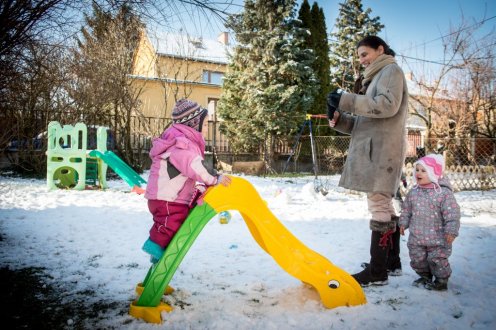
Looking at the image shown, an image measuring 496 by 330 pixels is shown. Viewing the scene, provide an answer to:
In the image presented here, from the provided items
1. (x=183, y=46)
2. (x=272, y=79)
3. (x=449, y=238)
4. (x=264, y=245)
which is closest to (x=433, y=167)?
(x=449, y=238)

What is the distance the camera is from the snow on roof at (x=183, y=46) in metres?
3.57

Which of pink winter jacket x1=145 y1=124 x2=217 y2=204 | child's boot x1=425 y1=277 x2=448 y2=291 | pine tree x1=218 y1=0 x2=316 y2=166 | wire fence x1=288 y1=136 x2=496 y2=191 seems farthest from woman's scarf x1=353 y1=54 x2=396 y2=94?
pine tree x1=218 y1=0 x2=316 y2=166

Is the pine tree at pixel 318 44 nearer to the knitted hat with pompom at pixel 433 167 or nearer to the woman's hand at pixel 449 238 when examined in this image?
the knitted hat with pompom at pixel 433 167

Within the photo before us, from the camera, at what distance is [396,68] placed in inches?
99.0

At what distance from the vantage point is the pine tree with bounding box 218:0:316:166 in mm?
15398

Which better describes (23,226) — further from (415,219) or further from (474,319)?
(474,319)

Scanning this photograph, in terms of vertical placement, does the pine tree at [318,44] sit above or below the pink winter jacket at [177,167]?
above

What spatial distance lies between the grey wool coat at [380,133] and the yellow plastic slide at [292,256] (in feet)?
2.15

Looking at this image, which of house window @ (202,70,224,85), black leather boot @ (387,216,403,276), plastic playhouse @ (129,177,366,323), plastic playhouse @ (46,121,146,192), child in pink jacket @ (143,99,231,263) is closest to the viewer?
plastic playhouse @ (129,177,366,323)

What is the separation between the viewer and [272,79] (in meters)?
16.0

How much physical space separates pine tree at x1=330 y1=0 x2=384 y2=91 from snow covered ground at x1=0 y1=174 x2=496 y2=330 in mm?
15516

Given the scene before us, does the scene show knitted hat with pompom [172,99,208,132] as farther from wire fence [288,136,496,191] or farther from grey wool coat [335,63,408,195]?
wire fence [288,136,496,191]

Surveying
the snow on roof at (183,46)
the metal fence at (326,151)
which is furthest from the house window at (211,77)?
the metal fence at (326,151)

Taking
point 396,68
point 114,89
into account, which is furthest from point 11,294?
Result: point 114,89
